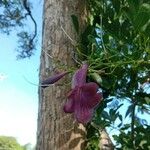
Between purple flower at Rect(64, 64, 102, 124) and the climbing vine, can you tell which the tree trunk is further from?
purple flower at Rect(64, 64, 102, 124)

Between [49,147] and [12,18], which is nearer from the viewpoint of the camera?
[49,147]

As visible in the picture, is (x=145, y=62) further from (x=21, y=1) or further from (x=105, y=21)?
(x=21, y=1)

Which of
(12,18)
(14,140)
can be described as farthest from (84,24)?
(14,140)

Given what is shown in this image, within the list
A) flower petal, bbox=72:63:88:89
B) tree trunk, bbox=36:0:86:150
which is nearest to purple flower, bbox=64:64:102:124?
flower petal, bbox=72:63:88:89

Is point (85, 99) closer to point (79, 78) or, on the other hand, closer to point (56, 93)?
point (79, 78)

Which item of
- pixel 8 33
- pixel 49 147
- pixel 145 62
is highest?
pixel 8 33

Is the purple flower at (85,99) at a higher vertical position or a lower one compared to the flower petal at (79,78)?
lower

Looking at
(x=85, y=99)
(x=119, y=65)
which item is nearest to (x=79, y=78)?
(x=85, y=99)

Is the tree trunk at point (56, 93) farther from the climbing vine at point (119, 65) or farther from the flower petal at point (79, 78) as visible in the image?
the flower petal at point (79, 78)

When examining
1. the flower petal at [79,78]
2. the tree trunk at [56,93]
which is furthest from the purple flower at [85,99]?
the tree trunk at [56,93]
